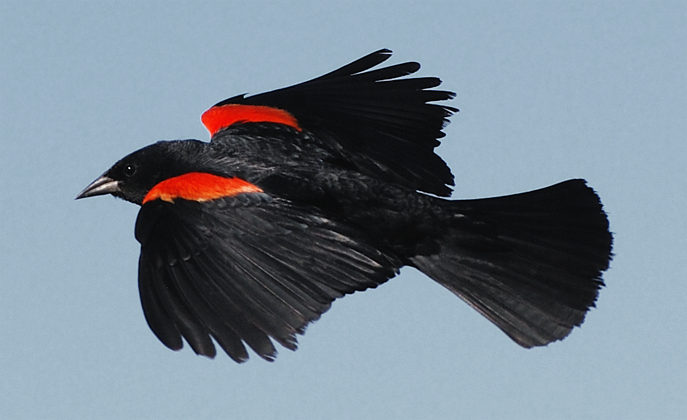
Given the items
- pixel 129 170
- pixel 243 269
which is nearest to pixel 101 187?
pixel 129 170

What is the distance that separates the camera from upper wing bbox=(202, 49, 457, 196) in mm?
6492

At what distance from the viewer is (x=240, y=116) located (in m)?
6.88

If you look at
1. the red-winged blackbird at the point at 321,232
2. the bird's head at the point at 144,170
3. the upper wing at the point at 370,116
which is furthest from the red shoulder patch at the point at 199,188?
the upper wing at the point at 370,116

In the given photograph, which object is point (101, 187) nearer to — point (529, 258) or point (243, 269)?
point (243, 269)

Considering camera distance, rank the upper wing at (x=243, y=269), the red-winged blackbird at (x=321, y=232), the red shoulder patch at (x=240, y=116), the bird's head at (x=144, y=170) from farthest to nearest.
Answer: the red shoulder patch at (x=240, y=116)
the bird's head at (x=144, y=170)
the red-winged blackbird at (x=321, y=232)
the upper wing at (x=243, y=269)

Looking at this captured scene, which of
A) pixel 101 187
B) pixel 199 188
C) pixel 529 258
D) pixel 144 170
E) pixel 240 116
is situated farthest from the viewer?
pixel 240 116

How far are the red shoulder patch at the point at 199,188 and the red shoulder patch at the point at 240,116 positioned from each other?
38.5 inches

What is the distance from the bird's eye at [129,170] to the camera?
6.45 meters

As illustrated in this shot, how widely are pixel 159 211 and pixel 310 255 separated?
2.95 feet

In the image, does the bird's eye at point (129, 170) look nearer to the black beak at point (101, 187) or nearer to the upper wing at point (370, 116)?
the black beak at point (101, 187)

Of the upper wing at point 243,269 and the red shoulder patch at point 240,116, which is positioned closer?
the upper wing at point 243,269

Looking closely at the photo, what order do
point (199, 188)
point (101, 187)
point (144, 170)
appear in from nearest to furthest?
1. point (199, 188)
2. point (144, 170)
3. point (101, 187)

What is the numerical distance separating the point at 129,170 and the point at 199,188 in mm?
918

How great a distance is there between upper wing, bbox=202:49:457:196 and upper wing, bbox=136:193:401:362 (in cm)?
91
